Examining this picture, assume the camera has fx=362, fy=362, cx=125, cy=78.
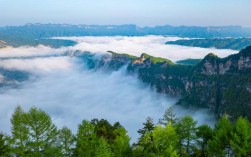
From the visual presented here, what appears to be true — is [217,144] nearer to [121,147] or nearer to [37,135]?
[121,147]

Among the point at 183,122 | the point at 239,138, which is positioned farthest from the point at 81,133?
the point at 239,138

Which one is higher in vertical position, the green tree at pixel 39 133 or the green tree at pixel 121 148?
the green tree at pixel 39 133

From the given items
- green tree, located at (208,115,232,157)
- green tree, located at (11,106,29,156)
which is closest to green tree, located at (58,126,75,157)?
green tree, located at (11,106,29,156)

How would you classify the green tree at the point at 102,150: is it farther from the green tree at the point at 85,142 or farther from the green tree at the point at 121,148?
the green tree at the point at 121,148

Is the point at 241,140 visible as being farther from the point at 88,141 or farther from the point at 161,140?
the point at 88,141

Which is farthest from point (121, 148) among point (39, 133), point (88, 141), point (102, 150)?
point (39, 133)

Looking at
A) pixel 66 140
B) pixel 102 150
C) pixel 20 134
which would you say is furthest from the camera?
pixel 66 140

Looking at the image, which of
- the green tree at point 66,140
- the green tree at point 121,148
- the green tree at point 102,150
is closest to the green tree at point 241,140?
the green tree at point 121,148

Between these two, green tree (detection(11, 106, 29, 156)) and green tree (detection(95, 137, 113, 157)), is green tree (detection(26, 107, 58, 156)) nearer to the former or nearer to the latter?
green tree (detection(11, 106, 29, 156))

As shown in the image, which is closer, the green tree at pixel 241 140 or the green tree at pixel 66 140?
the green tree at pixel 241 140
